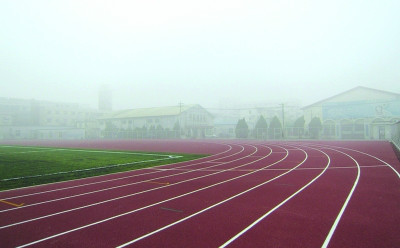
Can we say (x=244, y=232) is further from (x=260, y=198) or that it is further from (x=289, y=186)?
(x=289, y=186)

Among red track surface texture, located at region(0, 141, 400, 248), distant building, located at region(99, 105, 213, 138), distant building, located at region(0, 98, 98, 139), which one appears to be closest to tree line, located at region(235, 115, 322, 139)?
distant building, located at region(99, 105, 213, 138)

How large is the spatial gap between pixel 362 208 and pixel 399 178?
4.69m

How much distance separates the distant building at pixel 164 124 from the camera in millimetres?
55250

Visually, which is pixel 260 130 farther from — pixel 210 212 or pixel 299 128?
pixel 210 212

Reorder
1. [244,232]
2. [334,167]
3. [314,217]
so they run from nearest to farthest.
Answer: [244,232] → [314,217] → [334,167]

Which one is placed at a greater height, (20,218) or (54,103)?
(54,103)

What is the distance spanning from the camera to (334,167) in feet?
40.5

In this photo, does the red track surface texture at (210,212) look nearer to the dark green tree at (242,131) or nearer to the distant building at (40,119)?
the dark green tree at (242,131)

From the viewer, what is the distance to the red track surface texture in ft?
15.4

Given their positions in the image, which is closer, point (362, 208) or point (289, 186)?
point (362, 208)

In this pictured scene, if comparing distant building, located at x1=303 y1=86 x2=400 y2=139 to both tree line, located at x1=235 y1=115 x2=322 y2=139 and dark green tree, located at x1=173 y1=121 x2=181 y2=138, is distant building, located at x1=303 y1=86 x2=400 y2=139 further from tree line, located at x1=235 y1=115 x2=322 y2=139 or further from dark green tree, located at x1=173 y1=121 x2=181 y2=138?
dark green tree, located at x1=173 y1=121 x2=181 y2=138

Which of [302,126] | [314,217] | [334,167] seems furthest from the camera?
[302,126]

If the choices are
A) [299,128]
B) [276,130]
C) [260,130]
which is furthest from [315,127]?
[260,130]

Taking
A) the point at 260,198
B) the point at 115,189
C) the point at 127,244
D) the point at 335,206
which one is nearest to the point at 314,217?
the point at 335,206
